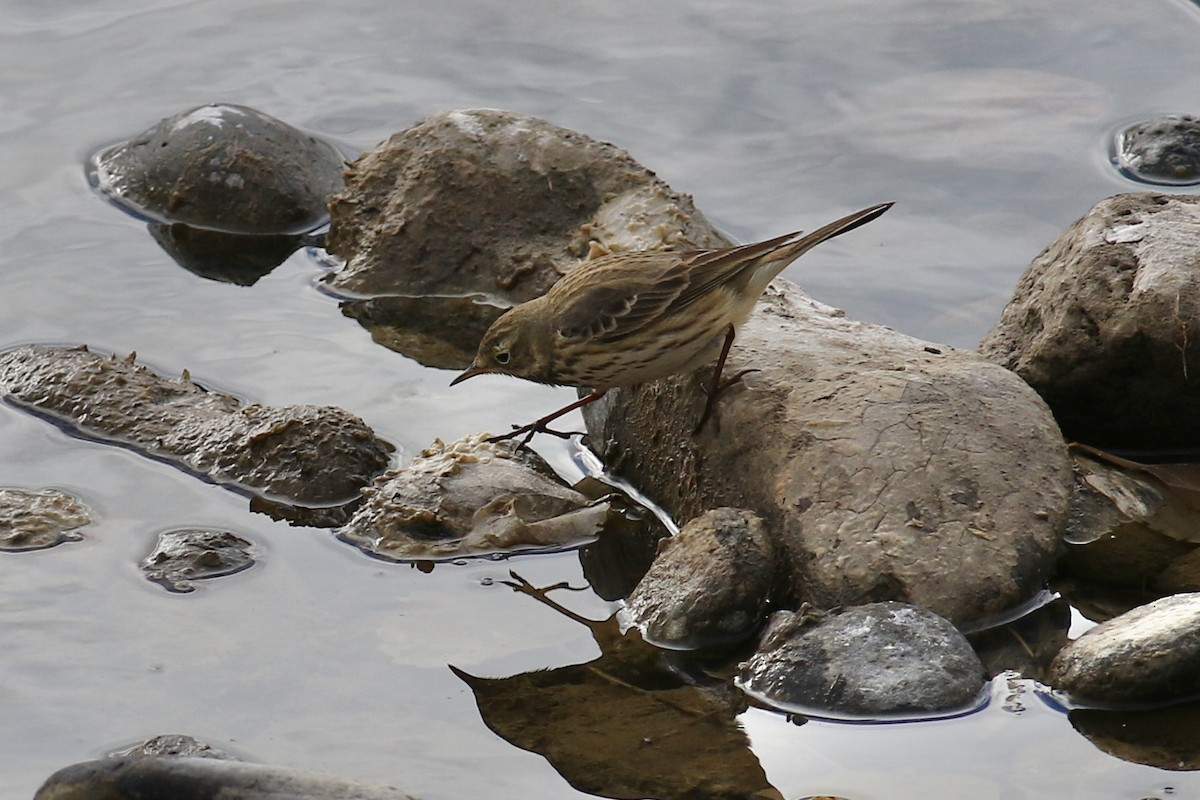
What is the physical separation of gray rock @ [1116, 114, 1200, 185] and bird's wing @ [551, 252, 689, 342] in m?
4.61

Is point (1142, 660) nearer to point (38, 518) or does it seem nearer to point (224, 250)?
point (38, 518)

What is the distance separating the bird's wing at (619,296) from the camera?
24.4 feet

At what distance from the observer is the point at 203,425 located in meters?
8.07

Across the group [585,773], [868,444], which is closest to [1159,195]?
[868,444]

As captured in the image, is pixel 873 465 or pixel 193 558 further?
pixel 193 558

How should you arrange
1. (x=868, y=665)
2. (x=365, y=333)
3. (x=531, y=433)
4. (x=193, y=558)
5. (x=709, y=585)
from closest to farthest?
(x=868, y=665) → (x=709, y=585) → (x=193, y=558) → (x=531, y=433) → (x=365, y=333)

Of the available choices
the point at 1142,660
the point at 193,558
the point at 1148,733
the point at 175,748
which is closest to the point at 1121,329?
the point at 1142,660

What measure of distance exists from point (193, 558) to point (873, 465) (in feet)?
9.39

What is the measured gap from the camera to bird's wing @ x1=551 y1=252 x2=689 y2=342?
7441 mm

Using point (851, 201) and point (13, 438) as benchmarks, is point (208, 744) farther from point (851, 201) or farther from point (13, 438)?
point (851, 201)

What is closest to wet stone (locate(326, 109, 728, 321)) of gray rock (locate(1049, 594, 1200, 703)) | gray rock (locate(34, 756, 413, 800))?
gray rock (locate(1049, 594, 1200, 703))

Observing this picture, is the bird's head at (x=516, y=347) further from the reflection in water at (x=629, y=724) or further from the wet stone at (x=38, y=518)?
the wet stone at (x=38, y=518)

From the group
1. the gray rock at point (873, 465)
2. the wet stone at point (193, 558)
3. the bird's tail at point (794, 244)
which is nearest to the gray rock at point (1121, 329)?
the gray rock at point (873, 465)

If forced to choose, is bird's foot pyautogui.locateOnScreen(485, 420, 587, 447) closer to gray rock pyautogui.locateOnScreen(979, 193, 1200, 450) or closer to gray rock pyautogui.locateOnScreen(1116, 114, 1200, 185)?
gray rock pyautogui.locateOnScreen(979, 193, 1200, 450)
